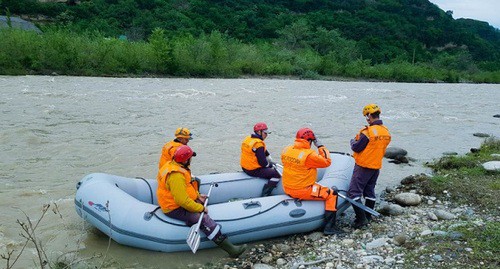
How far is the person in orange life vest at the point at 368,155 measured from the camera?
17.1 ft

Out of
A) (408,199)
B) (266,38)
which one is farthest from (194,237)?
(266,38)

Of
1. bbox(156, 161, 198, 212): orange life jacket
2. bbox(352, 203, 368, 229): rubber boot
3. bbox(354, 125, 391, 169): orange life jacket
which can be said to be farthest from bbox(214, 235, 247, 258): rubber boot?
bbox(354, 125, 391, 169): orange life jacket

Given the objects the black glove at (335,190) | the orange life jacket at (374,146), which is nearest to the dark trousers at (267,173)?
the black glove at (335,190)

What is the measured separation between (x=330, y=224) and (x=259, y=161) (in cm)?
142

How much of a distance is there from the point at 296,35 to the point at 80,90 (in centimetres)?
3735

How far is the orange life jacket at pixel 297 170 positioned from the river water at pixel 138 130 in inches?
49.3

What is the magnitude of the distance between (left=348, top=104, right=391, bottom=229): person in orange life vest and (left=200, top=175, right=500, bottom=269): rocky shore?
1.01ft

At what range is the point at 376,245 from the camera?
4559 mm

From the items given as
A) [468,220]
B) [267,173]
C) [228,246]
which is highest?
[267,173]

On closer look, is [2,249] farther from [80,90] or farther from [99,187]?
[80,90]

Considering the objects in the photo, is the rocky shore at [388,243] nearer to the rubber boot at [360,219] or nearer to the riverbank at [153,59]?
the rubber boot at [360,219]

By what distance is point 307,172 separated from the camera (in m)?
5.33

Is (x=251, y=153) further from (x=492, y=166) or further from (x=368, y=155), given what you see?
(x=492, y=166)

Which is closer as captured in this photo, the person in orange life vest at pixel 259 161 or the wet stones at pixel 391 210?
the wet stones at pixel 391 210
